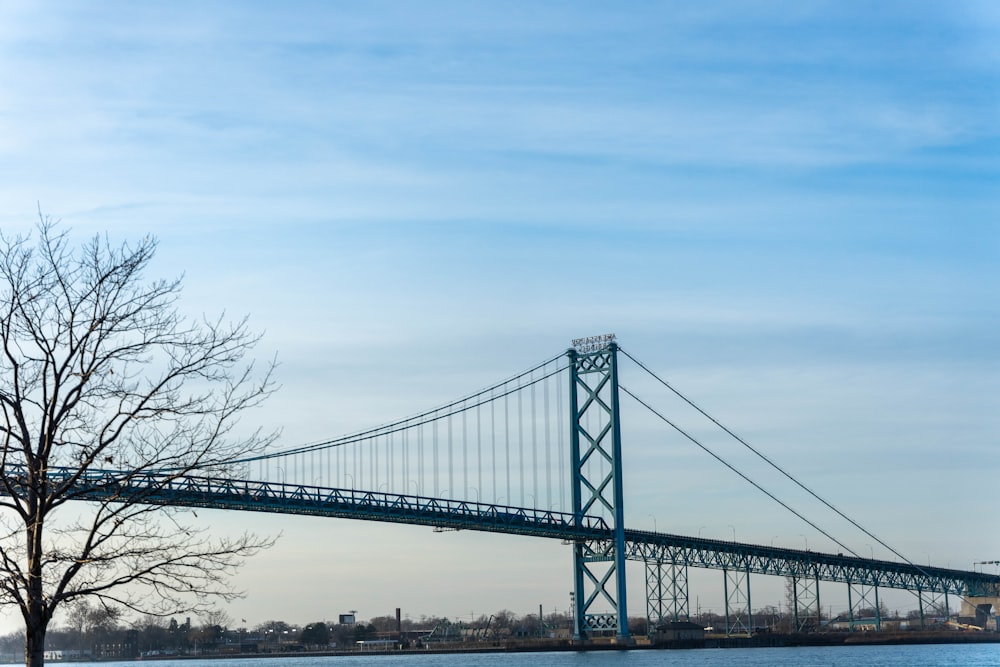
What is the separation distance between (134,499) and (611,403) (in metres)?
70.4

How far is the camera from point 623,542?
79.1 metres

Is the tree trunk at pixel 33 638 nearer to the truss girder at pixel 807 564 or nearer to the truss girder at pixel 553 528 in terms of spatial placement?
the truss girder at pixel 553 528

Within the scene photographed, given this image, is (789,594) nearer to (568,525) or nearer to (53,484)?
(568,525)

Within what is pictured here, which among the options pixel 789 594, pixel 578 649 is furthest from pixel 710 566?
pixel 789 594

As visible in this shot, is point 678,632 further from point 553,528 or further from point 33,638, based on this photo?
point 33,638

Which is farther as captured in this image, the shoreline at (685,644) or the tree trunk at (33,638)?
the shoreline at (685,644)

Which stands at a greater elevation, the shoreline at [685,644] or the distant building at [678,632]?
the distant building at [678,632]

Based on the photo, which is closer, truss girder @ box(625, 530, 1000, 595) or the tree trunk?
the tree trunk

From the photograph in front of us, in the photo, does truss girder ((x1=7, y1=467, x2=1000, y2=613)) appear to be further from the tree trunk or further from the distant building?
the tree trunk

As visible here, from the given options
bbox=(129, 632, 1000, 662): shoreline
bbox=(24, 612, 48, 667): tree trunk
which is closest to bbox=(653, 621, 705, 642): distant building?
bbox=(129, 632, 1000, 662): shoreline

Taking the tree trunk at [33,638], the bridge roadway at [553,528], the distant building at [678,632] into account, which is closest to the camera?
the tree trunk at [33,638]

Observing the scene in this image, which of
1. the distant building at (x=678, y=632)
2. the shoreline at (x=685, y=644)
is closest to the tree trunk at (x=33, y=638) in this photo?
the shoreline at (x=685, y=644)

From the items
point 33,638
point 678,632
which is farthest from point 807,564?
point 33,638

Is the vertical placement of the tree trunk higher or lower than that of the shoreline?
higher
